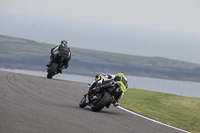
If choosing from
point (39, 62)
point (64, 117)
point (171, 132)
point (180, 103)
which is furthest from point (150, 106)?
point (39, 62)

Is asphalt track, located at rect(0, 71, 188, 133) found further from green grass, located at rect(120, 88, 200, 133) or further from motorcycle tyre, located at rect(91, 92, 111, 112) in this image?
green grass, located at rect(120, 88, 200, 133)

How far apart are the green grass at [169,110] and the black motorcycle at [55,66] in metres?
4.30

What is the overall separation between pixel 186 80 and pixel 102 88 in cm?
18712

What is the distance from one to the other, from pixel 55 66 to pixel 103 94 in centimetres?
1034

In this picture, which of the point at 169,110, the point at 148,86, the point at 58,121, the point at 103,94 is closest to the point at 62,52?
the point at 169,110

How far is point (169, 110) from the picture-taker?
A: 54.7 ft

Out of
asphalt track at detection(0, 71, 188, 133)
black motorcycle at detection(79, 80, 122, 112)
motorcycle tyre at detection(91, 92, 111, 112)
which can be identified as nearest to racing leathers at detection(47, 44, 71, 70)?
asphalt track at detection(0, 71, 188, 133)

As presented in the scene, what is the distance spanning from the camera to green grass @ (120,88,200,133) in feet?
44.4

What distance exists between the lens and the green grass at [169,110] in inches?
533

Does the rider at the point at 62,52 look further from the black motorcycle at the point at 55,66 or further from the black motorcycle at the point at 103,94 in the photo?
the black motorcycle at the point at 103,94

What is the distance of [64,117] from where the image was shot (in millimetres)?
10148

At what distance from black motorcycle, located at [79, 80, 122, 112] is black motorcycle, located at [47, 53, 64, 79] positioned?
9.89m

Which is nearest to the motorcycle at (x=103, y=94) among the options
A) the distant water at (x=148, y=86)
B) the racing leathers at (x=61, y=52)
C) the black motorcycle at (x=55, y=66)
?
the black motorcycle at (x=55, y=66)

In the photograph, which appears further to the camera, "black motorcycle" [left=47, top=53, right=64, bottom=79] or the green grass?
"black motorcycle" [left=47, top=53, right=64, bottom=79]
